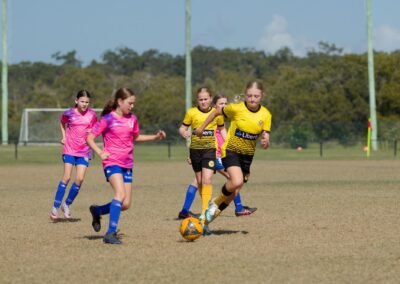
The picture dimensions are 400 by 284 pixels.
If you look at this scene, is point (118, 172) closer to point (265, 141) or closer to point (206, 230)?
point (206, 230)

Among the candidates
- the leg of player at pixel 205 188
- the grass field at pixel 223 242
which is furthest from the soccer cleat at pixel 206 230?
the leg of player at pixel 205 188

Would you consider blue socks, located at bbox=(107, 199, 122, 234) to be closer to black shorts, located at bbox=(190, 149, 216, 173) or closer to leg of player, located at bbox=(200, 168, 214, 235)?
leg of player, located at bbox=(200, 168, 214, 235)

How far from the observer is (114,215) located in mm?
12000

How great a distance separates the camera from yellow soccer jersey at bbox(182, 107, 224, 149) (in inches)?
583

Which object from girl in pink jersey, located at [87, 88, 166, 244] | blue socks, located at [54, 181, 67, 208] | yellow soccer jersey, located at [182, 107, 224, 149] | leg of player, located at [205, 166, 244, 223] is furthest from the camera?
blue socks, located at [54, 181, 67, 208]

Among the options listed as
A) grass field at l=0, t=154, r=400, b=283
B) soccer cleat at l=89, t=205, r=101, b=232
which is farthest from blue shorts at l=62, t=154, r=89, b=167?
soccer cleat at l=89, t=205, r=101, b=232

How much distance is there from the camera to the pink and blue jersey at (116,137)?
12125mm

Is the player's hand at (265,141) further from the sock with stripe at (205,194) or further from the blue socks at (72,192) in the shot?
the blue socks at (72,192)

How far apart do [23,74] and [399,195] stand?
5019 inches

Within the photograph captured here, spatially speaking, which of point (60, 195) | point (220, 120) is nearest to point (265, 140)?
point (220, 120)

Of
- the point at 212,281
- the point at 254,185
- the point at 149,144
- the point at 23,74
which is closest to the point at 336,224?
the point at 212,281

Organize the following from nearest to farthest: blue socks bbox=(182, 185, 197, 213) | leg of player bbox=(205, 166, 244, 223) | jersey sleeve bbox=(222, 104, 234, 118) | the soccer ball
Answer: the soccer ball → leg of player bbox=(205, 166, 244, 223) → jersey sleeve bbox=(222, 104, 234, 118) → blue socks bbox=(182, 185, 197, 213)

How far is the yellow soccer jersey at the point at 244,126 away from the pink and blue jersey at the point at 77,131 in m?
3.63

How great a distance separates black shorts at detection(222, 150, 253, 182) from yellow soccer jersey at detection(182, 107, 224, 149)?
1956mm
